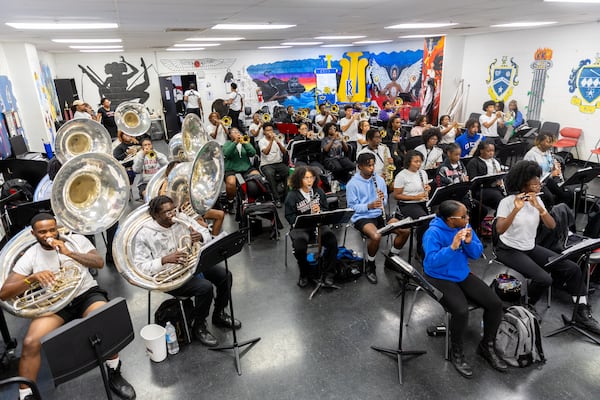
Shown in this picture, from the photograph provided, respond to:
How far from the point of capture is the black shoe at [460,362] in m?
3.19

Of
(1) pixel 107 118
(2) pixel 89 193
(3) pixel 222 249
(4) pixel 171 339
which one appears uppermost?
(1) pixel 107 118

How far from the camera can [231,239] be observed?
123 inches

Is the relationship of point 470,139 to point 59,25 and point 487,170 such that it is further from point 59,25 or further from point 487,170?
point 59,25

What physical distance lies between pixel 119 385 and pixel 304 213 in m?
2.51

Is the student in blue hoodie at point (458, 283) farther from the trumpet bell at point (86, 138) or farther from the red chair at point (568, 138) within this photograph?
the red chair at point (568, 138)

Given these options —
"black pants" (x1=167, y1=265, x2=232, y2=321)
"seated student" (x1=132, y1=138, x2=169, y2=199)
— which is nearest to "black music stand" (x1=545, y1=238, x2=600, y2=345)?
Result: "black pants" (x1=167, y1=265, x2=232, y2=321)

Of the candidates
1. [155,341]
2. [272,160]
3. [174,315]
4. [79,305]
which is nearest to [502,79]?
[272,160]

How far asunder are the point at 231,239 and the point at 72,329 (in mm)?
1245

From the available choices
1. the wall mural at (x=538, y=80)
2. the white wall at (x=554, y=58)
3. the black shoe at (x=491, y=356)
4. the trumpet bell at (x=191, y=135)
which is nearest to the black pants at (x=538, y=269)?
the black shoe at (x=491, y=356)

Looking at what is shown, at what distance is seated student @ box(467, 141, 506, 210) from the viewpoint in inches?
217

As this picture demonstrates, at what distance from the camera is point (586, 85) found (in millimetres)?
8812

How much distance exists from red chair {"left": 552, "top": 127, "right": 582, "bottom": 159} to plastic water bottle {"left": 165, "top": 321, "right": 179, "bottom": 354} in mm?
9299

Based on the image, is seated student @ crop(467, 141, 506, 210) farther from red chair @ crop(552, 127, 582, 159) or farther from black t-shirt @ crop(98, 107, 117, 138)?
black t-shirt @ crop(98, 107, 117, 138)

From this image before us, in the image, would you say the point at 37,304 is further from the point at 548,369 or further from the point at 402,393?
the point at 548,369
